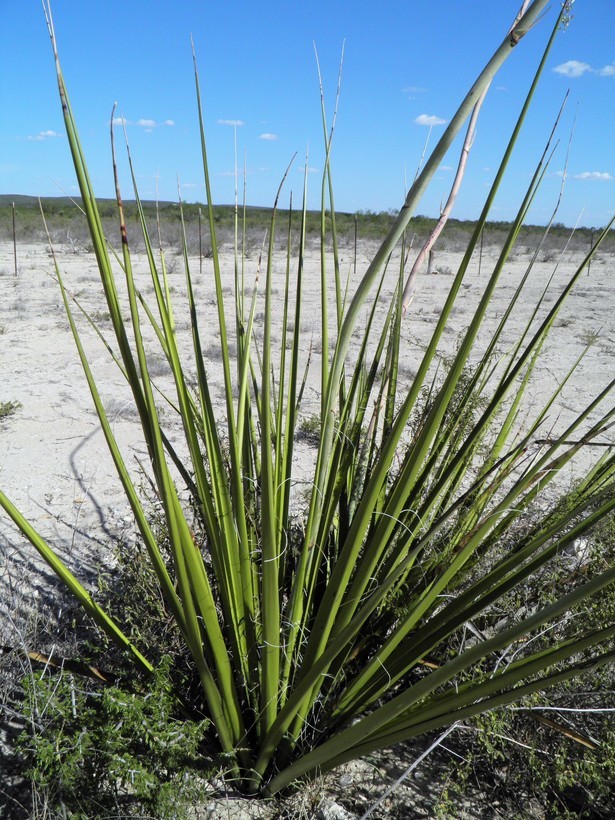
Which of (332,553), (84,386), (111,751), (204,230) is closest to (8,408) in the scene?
(84,386)

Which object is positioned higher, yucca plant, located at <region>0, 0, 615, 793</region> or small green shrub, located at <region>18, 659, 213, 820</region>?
yucca plant, located at <region>0, 0, 615, 793</region>

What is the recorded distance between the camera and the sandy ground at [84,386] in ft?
8.99

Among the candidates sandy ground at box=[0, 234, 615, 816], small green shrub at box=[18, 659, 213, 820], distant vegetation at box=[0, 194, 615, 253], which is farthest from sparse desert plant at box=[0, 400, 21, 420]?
distant vegetation at box=[0, 194, 615, 253]

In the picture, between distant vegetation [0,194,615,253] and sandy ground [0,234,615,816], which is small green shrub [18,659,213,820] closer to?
sandy ground [0,234,615,816]

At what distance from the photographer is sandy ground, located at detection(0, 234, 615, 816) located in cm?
274

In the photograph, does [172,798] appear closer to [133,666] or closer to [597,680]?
[133,666]

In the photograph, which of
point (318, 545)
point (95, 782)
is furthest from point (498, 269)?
point (95, 782)

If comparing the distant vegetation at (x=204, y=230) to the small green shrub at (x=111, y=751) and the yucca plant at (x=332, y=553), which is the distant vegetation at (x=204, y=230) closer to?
the yucca plant at (x=332, y=553)

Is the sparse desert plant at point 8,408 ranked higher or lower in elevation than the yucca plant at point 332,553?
lower

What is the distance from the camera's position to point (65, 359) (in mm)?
5812

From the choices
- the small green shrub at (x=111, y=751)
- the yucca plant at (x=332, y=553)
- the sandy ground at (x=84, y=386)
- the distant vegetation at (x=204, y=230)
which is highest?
the yucca plant at (x=332, y=553)

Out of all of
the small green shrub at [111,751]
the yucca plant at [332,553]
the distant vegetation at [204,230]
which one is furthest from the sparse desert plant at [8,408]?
the distant vegetation at [204,230]

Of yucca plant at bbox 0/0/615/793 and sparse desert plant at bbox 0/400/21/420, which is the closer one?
yucca plant at bbox 0/0/615/793

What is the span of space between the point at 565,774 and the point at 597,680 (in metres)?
0.23
